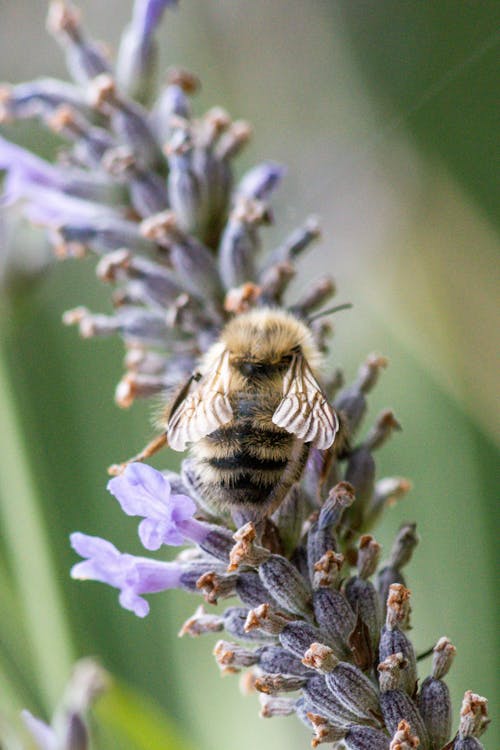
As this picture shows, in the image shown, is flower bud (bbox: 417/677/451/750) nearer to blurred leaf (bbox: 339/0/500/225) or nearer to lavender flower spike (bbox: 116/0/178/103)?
lavender flower spike (bbox: 116/0/178/103)

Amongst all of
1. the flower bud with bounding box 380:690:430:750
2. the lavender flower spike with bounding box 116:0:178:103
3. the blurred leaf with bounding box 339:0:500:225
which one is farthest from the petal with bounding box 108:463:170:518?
the blurred leaf with bounding box 339:0:500:225

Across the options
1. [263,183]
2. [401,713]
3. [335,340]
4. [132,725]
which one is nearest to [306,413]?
[401,713]

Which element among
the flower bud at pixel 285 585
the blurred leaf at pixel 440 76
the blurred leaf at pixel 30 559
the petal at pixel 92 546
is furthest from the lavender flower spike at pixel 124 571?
the blurred leaf at pixel 440 76

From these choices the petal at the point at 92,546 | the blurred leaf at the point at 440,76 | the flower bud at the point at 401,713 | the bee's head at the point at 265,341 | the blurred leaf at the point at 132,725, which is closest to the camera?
the flower bud at the point at 401,713

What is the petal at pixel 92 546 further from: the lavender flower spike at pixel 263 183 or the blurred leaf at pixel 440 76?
the blurred leaf at pixel 440 76

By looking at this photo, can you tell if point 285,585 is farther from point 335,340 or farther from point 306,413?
point 335,340

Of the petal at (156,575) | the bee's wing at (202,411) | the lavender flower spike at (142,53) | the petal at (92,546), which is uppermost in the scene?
the lavender flower spike at (142,53)
